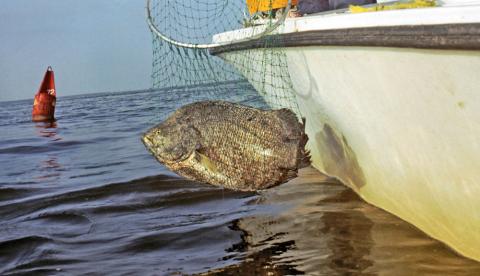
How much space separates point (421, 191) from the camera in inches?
164

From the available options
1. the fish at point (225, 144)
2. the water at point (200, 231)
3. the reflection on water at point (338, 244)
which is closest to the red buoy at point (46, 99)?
the water at point (200, 231)

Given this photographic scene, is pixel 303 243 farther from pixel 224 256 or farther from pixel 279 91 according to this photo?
pixel 279 91

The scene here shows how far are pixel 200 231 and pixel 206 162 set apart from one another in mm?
1586

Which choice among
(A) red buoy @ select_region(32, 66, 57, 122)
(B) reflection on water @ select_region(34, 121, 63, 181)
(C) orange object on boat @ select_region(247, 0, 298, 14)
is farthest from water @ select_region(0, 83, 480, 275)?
Answer: (A) red buoy @ select_region(32, 66, 57, 122)

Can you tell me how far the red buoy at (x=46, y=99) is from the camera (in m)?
21.0

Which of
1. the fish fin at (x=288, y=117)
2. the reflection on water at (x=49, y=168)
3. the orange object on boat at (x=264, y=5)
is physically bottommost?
the reflection on water at (x=49, y=168)

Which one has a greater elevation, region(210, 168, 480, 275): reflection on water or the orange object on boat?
the orange object on boat

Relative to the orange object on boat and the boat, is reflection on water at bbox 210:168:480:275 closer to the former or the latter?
the boat

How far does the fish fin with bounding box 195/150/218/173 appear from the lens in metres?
4.21

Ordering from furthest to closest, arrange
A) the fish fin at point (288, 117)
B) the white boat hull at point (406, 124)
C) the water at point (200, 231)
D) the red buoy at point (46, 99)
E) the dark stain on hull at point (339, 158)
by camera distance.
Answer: the red buoy at point (46, 99) < the dark stain on hull at point (339, 158) < the water at point (200, 231) < the fish fin at point (288, 117) < the white boat hull at point (406, 124)

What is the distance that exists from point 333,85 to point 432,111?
3.96 feet

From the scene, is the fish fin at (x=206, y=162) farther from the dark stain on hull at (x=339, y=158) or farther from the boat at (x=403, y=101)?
the dark stain on hull at (x=339, y=158)

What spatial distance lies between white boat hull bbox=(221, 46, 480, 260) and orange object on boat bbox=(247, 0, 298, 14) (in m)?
0.77

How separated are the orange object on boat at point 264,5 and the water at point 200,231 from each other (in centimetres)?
98
